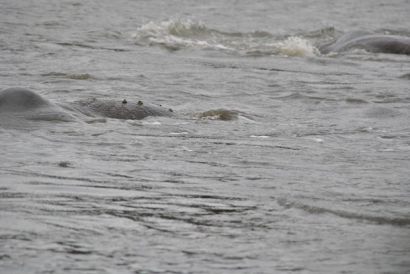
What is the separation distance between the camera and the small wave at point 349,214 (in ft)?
21.5

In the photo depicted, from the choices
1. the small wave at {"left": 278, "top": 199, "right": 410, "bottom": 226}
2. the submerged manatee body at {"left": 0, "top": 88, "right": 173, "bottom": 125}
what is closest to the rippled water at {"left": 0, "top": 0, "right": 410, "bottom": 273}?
the small wave at {"left": 278, "top": 199, "right": 410, "bottom": 226}

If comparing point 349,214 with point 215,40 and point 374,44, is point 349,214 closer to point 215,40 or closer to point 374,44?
point 374,44

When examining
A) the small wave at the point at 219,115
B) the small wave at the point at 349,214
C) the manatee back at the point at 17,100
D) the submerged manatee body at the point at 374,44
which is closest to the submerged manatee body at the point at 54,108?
the manatee back at the point at 17,100

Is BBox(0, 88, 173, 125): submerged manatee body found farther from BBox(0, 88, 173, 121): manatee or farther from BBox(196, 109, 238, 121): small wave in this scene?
BBox(196, 109, 238, 121): small wave

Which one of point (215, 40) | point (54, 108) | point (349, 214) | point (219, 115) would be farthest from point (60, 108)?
point (215, 40)

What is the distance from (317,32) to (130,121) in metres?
12.2

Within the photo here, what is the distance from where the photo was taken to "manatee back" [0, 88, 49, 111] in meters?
9.71

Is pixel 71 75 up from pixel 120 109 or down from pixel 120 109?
down

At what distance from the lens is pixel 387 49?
1806 centimetres

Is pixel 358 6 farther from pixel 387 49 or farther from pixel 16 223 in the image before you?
pixel 16 223

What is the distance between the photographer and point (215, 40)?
20281mm

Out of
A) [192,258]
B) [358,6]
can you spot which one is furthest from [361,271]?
[358,6]

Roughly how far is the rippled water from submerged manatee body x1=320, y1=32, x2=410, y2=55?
30 centimetres

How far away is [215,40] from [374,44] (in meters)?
3.34
